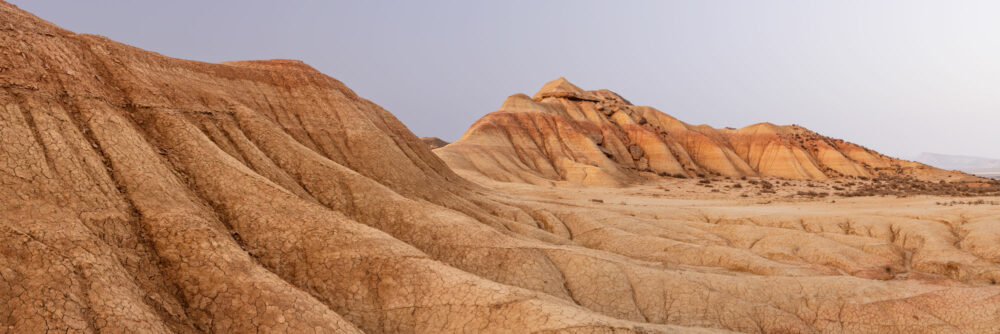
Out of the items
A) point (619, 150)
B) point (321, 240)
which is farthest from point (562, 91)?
point (321, 240)

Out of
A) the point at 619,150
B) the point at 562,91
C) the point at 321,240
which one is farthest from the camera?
the point at 562,91

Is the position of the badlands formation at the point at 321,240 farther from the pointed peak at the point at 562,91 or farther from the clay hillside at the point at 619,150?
the pointed peak at the point at 562,91

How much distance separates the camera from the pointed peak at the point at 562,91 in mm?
68375

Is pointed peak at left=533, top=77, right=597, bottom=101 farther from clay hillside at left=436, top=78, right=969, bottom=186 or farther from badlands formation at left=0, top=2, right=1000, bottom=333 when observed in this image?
badlands formation at left=0, top=2, right=1000, bottom=333

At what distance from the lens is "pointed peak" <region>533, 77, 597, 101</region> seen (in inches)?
2692

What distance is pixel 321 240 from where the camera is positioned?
8766 mm

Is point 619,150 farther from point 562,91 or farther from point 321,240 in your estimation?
point 321,240

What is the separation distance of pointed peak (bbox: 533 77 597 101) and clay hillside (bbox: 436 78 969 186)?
0.51 feet

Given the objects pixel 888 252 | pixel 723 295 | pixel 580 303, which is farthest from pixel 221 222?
pixel 888 252

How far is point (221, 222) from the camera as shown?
337 inches

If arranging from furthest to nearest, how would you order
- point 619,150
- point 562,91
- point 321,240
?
point 562,91 → point 619,150 → point 321,240

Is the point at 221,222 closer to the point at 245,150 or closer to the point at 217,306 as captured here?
the point at 217,306

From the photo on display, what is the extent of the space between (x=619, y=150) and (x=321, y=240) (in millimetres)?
50443

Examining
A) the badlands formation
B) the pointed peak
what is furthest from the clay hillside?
the badlands formation
